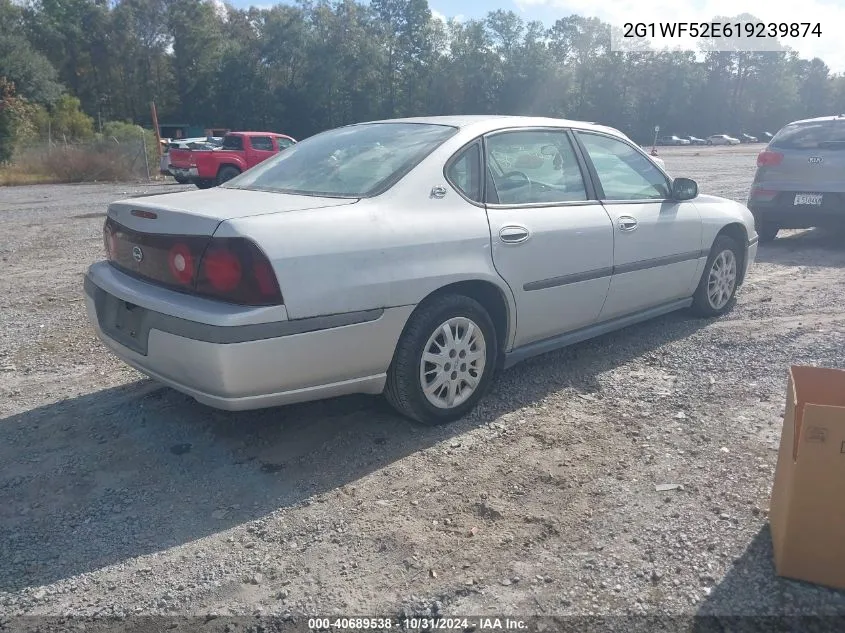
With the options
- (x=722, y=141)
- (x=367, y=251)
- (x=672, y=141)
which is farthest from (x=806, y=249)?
(x=722, y=141)

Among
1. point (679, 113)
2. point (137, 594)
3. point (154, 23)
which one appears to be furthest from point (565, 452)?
point (679, 113)

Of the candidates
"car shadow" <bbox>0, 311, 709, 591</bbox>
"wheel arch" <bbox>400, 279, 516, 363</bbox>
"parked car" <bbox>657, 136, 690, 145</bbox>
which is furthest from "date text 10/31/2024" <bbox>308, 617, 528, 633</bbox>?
"parked car" <bbox>657, 136, 690, 145</bbox>

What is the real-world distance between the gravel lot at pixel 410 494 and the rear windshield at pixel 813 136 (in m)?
4.49

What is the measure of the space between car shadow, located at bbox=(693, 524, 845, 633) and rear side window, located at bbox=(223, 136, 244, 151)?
19.8 meters

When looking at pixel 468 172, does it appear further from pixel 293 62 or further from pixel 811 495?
pixel 293 62

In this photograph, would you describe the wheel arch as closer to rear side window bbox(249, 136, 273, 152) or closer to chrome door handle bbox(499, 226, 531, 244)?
chrome door handle bbox(499, 226, 531, 244)

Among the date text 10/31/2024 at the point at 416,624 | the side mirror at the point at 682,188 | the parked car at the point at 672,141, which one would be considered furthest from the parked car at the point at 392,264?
the parked car at the point at 672,141

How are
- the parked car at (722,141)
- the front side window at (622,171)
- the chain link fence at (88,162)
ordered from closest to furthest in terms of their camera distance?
the front side window at (622,171) < the chain link fence at (88,162) < the parked car at (722,141)

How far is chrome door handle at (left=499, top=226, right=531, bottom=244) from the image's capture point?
152 inches

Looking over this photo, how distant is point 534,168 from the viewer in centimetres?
427

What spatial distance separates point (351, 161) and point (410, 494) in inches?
71.7

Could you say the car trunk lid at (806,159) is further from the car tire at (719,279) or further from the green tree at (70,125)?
the green tree at (70,125)

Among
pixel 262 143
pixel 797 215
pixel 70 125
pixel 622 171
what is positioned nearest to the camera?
pixel 622 171

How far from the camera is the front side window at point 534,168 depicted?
405cm
